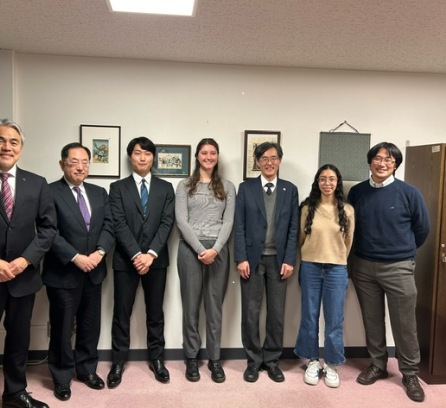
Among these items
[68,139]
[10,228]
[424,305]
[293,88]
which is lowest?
[424,305]

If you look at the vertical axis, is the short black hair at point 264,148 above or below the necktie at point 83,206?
above

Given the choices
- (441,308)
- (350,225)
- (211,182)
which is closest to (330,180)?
(350,225)

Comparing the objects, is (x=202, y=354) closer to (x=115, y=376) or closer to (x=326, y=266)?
A: (x=115, y=376)

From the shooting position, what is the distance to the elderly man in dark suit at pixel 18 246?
7.41ft

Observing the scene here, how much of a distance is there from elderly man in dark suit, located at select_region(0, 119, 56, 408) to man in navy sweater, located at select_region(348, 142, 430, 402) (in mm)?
2104

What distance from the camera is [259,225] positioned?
9.44ft

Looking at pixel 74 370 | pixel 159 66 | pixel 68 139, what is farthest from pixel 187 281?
pixel 159 66

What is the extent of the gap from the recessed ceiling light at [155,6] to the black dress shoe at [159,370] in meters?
2.29

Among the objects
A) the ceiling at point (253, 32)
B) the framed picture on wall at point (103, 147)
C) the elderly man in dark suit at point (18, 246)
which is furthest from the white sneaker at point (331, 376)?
the ceiling at point (253, 32)

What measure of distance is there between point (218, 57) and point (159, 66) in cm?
47

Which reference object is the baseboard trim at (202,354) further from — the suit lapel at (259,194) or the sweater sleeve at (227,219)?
the suit lapel at (259,194)

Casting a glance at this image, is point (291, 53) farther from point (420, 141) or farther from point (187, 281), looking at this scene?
point (187, 281)

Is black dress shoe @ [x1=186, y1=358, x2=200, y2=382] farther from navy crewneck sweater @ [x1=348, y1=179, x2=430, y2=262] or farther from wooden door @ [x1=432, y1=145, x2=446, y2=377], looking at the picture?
wooden door @ [x1=432, y1=145, x2=446, y2=377]

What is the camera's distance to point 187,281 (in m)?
2.91
